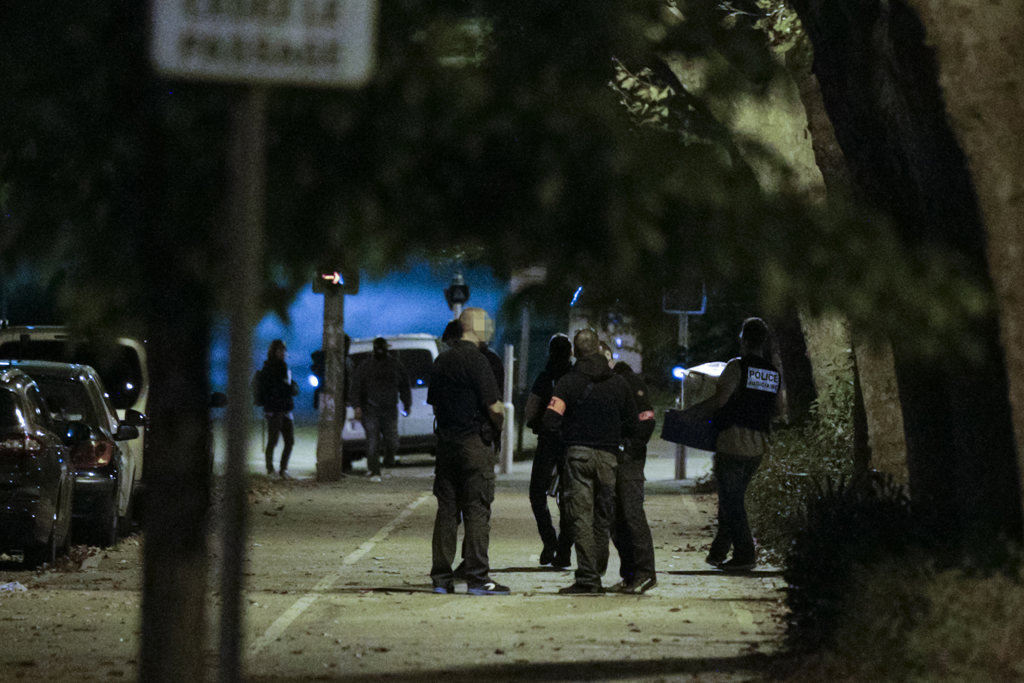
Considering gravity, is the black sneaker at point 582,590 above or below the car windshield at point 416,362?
below

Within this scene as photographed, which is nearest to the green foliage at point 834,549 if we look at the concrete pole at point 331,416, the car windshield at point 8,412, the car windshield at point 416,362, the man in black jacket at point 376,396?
the car windshield at point 8,412

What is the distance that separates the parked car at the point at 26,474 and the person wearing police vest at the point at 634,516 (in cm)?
403

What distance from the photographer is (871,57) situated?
639 centimetres

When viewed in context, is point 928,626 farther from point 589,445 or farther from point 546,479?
point 546,479

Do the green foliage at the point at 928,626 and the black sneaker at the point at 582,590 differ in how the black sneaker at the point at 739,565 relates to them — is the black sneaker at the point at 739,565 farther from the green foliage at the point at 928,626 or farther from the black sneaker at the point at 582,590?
the green foliage at the point at 928,626

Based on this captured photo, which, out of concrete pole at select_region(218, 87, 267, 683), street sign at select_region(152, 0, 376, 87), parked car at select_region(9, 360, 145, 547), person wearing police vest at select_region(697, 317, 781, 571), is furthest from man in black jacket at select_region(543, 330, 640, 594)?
street sign at select_region(152, 0, 376, 87)

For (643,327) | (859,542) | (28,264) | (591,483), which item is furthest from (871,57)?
(591,483)

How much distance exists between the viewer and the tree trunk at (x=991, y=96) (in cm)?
695

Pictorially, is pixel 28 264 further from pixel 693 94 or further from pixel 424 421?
pixel 424 421

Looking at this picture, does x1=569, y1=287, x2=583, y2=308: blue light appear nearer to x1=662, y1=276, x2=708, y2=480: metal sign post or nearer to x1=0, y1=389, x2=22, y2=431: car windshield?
x1=662, y1=276, x2=708, y2=480: metal sign post

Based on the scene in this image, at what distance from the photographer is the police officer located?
35.1ft

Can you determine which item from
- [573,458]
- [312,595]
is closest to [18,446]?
[312,595]

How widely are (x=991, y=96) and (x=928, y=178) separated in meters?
0.61

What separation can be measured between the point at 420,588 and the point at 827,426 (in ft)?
17.7
